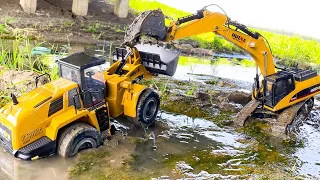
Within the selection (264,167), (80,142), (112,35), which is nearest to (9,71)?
(80,142)

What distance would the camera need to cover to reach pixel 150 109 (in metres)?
7.53

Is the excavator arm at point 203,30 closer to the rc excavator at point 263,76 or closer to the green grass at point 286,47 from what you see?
the rc excavator at point 263,76

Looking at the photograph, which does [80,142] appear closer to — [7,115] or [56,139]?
[56,139]

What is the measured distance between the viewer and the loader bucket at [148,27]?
22.7 ft

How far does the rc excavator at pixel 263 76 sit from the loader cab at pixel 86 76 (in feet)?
3.78

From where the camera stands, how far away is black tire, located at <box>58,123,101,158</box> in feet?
18.5

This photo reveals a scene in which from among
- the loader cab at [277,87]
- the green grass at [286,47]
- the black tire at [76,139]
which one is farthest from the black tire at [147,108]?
the green grass at [286,47]

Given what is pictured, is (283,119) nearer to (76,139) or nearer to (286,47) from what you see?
(76,139)

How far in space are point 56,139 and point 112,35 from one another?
45.8 feet

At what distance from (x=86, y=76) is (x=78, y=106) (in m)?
0.66

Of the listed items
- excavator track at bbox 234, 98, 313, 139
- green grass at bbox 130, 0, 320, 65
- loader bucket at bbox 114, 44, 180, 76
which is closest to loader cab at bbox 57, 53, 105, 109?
loader bucket at bbox 114, 44, 180, 76

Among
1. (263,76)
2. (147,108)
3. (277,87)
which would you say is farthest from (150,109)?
(277,87)

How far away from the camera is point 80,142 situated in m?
5.83

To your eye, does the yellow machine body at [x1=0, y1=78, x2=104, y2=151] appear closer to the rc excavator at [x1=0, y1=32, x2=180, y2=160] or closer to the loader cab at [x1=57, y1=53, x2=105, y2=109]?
the rc excavator at [x1=0, y1=32, x2=180, y2=160]
